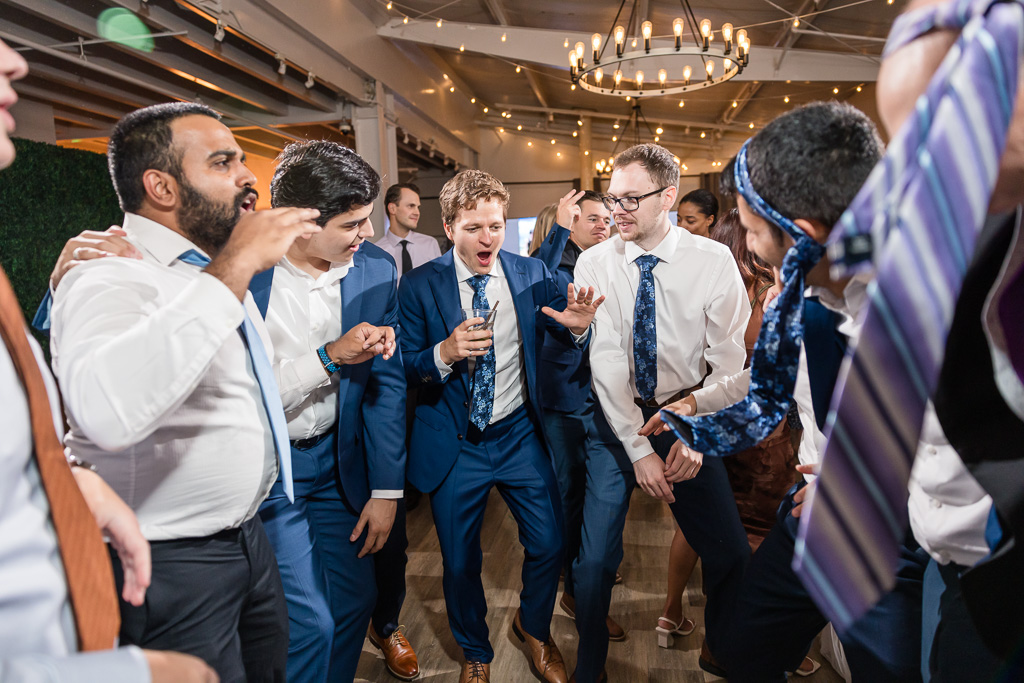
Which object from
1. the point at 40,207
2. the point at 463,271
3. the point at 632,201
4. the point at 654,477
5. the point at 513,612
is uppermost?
the point at 40,207

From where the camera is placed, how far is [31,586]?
2.52 ft

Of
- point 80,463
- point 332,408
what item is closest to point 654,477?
point 332,408

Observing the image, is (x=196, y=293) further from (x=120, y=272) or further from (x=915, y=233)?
(x=915, y=233)

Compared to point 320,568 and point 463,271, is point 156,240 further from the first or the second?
point 463,271

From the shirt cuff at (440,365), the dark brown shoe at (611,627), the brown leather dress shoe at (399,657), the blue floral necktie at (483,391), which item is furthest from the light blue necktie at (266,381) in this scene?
the dark brown shoe at (611,627)

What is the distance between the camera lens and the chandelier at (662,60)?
16.4ft

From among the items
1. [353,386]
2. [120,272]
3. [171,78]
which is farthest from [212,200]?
[171,78]

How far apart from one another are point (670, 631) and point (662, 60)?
6.95 metres

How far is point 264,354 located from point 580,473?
5.85ft

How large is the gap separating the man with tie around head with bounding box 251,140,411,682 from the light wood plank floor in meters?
0.63

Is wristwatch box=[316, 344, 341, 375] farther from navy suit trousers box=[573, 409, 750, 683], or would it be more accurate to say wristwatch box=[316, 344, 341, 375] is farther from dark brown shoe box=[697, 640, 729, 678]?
dark brown shoe box=[697, 640, 729, 678]

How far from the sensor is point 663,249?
2404mm

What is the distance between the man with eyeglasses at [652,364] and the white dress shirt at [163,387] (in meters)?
1.25

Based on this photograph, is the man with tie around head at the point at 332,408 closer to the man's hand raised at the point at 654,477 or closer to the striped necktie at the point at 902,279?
the man's hand raised at the point at 654,477
